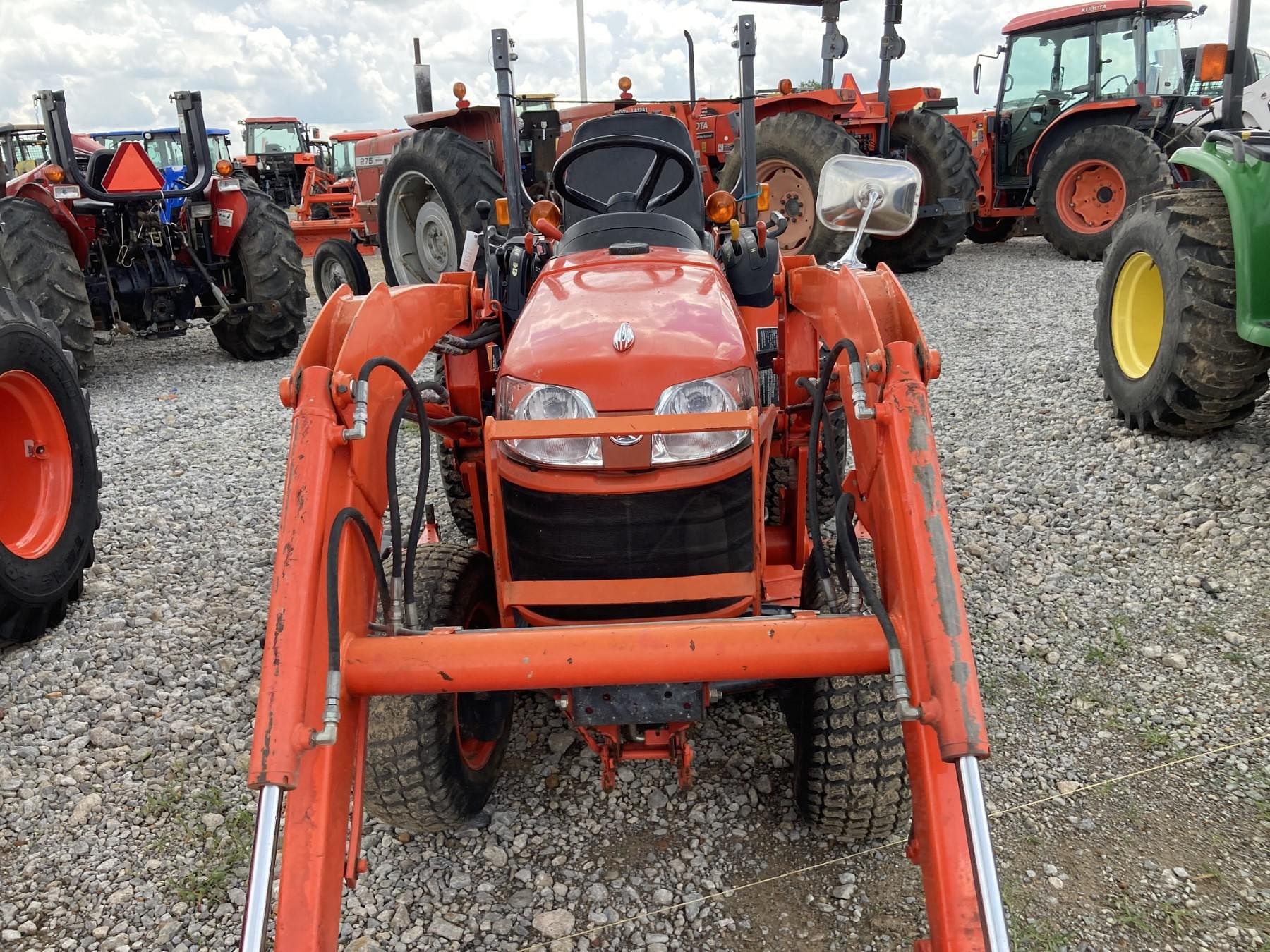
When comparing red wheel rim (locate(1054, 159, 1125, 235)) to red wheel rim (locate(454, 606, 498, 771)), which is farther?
red wheel rim (locate(1054, 159, 1125, 235))

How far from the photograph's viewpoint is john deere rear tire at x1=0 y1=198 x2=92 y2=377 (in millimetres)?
6184

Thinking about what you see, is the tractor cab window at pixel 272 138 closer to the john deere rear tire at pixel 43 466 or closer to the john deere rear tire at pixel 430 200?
the john deere rear tire at pixel 430 200

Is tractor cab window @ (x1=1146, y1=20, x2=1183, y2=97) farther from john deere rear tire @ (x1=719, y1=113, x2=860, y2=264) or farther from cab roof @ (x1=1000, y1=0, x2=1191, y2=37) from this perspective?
john deere rear tire @ (x1=719, y1=113, x2=860, y2=264)

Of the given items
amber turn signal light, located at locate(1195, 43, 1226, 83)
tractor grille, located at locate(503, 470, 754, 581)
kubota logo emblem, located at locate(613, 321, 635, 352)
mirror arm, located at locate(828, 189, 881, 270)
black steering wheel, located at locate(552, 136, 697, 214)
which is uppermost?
amber turn signal light, located at locate(1195, 43, 1226, 83)

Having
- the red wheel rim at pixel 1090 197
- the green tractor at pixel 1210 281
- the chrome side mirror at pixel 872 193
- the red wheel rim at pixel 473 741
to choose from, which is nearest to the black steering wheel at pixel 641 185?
the chrome side mirror at pixel 872 193

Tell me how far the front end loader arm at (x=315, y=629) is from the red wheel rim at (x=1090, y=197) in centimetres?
926

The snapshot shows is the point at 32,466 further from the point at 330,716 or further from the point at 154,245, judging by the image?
the point at 154,245

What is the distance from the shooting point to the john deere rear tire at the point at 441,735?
2080 millimetres

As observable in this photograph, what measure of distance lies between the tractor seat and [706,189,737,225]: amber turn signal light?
0.91 ft

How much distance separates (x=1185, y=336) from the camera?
163 inches

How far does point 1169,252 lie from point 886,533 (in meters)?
3.35

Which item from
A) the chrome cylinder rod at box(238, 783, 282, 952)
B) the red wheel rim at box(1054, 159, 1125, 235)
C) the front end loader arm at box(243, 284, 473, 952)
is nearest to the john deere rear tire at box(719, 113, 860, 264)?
the red wheel rim at box(1054, 159, 1125, 235)

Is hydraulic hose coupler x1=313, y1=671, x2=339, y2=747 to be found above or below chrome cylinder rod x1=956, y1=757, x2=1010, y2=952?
above

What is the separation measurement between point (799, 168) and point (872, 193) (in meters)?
5.90
